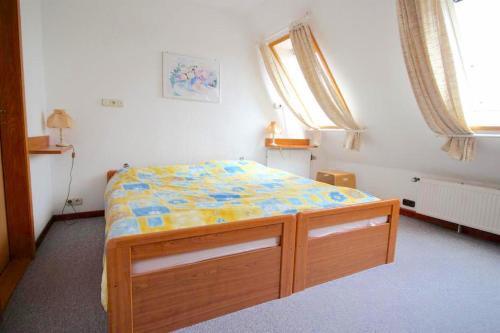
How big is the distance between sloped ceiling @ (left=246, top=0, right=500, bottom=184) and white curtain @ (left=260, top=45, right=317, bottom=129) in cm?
35

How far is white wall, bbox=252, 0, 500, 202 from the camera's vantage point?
258 cm

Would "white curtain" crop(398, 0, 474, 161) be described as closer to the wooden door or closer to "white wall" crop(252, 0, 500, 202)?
"white wall" crop(252, 0, 500, 202)

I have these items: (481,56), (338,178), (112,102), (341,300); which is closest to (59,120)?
(112,102)

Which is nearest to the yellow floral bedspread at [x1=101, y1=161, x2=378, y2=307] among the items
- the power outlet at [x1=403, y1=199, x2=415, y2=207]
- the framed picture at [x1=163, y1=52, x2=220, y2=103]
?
the framed picture at [x1=163, y1=52, x2=220, y2=103]

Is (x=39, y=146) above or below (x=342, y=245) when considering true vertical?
above

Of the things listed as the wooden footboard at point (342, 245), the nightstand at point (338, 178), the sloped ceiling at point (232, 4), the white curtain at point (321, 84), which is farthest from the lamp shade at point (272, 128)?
the wooden footboard at point (342, 245)

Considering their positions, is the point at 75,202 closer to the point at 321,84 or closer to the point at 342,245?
the point at 342,245

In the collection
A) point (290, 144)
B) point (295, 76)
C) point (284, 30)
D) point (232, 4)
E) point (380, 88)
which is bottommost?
point (290, 144)

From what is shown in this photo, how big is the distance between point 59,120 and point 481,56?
3.81 metres

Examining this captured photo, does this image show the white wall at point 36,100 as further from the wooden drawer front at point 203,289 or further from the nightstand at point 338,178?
the nightstand at point 338,178

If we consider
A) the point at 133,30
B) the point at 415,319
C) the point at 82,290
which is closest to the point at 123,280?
the point at 82,290

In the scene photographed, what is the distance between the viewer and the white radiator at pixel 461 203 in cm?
274

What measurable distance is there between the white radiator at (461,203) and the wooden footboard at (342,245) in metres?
1.31

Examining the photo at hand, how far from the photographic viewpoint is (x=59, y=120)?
2.77 metres
